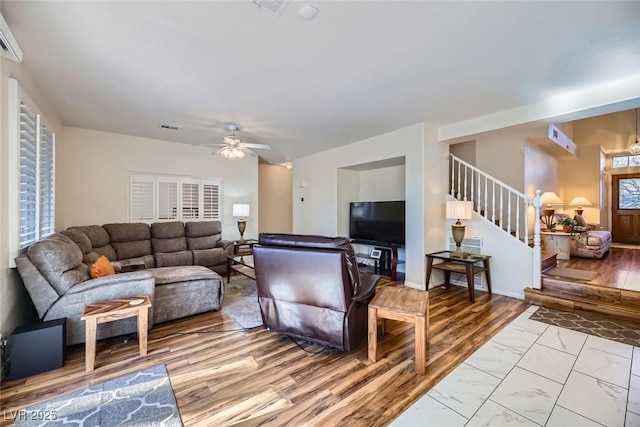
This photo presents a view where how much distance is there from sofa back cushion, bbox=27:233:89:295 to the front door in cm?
1211

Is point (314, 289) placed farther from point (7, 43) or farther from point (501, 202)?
point (501, 202)

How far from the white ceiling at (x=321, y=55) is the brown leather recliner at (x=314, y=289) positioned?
5.33ft

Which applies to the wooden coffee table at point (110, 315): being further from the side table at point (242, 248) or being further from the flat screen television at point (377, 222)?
the flat screen television at point (377, 222)

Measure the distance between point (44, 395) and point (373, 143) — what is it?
4.98 m

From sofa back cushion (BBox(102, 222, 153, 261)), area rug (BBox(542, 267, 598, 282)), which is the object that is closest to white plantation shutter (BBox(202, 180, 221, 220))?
sofa back cushion (BBox(102, 222, 153, 261))

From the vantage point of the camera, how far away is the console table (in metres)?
3.70

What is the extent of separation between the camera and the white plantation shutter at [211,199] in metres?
5.98

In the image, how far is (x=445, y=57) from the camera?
2436 mm

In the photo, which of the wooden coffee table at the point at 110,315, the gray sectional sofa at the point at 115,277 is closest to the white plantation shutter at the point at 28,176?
the gray sectional sofa at the point at 115,277

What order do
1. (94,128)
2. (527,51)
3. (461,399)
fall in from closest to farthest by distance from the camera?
(461,399) < (527,51) < (94,128)

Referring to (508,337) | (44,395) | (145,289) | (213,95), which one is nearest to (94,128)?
(213,95)

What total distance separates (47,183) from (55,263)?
1.92 meters

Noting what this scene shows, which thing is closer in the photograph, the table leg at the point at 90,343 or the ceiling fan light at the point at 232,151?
the table leg at the point at 90,343

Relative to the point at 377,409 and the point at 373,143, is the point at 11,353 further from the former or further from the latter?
the point at 373,143
